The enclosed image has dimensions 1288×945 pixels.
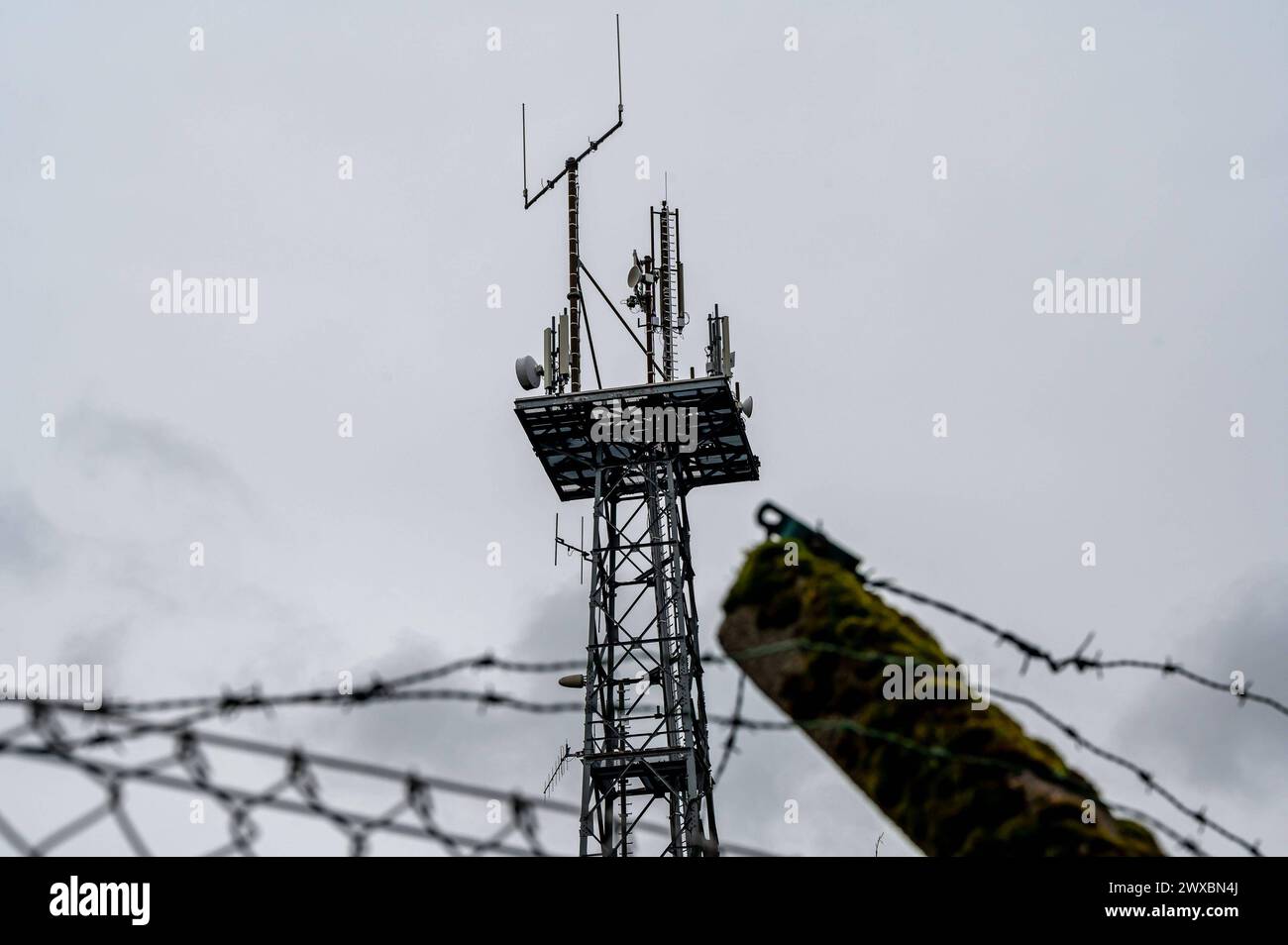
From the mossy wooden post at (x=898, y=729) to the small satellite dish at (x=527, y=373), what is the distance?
98.7ft

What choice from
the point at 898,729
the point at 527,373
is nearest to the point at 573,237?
the point at 527,373

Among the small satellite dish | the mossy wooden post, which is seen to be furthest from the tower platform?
the mossy wooden post

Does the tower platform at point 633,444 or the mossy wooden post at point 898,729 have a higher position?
the tower platform at point 633,444

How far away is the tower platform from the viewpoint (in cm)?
4088

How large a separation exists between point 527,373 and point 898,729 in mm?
31047

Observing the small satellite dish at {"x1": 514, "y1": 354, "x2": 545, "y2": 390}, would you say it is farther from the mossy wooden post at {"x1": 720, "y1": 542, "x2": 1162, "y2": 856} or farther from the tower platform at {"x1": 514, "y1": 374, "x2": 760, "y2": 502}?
the mossy wooden post at {"x1": 720, "y1": 542, "x2": 1162, "y2": 856}

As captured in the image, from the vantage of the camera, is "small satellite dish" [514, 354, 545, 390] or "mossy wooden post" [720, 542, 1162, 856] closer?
"mossy wooden post" [720, 542, 1162, 856]

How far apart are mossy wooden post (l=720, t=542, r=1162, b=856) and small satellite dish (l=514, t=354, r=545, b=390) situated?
30.1 metres

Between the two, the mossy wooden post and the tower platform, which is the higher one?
the tower platform

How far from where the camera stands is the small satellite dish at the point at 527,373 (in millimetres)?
40875

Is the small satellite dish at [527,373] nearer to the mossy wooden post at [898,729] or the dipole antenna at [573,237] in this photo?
the dipole antenna at [573,237]

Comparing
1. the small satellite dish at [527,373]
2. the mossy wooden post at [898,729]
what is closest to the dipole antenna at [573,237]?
the small satellite dish at [527,373]
